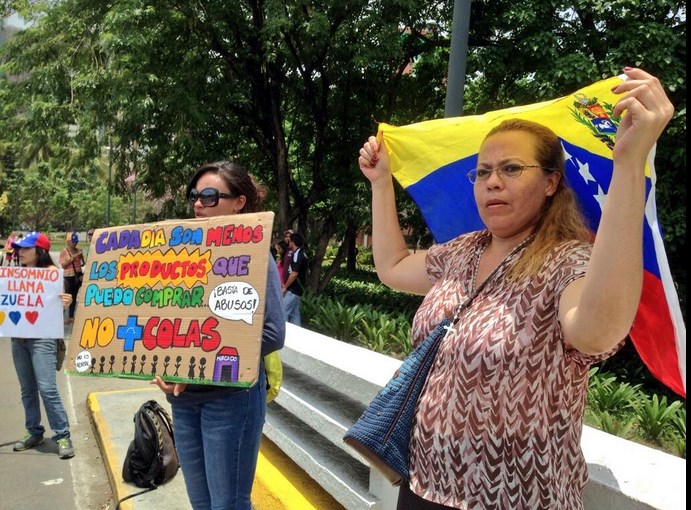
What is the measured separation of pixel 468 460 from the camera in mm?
1453

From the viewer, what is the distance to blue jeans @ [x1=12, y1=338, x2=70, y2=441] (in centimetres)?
464

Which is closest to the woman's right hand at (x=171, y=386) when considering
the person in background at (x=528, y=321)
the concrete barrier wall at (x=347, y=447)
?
the concrete barrier wall at (x=347, y=447)

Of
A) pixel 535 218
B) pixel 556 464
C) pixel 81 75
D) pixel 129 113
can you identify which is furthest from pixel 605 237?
pixel 81 75

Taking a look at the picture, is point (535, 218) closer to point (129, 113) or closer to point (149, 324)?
point (149, 324)

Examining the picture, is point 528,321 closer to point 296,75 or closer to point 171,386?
point 171,386

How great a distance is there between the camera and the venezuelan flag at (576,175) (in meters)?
1.59

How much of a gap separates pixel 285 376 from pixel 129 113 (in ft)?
20.8

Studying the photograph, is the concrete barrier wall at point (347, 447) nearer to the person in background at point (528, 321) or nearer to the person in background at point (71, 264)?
the person in background at point (528, 321)

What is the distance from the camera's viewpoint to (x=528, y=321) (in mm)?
1406

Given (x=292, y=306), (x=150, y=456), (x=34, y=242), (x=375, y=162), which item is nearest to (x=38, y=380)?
(x=34, y=242)

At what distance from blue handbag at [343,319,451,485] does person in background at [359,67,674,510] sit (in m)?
0.03

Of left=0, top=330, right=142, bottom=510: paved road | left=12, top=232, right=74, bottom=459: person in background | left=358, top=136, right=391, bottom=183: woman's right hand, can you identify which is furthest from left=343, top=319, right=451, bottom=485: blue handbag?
left=12, top=232, right=74, bottom=459: person in background

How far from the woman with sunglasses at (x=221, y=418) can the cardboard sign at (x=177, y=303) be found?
0.38ft

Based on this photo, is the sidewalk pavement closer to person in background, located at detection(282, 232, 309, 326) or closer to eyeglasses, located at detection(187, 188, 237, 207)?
eyeglasses, located at detection(187, 188, 237, 207)
